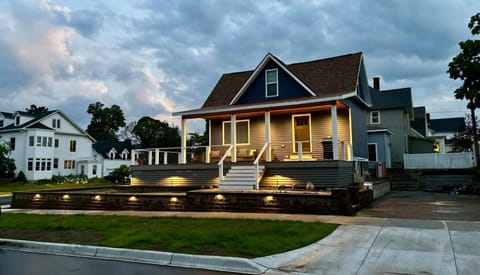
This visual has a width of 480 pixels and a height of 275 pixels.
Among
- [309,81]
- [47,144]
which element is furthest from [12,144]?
[309,81]

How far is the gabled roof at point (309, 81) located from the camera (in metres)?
17.3

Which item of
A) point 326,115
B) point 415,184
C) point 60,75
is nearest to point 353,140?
point 326,115

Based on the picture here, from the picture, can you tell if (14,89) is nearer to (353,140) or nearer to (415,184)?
(353,140)

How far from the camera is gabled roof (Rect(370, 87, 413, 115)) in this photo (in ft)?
101

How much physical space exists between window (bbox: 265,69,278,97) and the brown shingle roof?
0.89m

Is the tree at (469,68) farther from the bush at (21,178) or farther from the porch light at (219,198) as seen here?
the bush at (21,178)

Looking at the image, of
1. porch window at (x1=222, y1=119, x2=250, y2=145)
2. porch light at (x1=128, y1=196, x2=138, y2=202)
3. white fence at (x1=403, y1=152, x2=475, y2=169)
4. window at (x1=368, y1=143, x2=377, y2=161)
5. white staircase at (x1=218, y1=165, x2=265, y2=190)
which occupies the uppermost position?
porch window at (x1=222, y1=119, x2=250, y2=145)

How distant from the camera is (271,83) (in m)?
18.8

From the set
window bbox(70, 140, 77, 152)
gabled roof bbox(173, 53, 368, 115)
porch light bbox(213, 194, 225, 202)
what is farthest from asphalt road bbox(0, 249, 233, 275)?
window bbox(70, 140, 77, 152)

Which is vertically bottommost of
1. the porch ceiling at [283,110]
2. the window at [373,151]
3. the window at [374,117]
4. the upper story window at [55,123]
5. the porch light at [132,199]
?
the porch light at [132,199]

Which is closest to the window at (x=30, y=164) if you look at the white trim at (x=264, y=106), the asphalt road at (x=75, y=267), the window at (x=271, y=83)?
the white trim at (x=264, y=106)

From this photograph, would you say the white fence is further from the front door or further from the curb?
the curb

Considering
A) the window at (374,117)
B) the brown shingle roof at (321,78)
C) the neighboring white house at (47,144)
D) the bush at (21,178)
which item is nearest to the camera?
the brown shingle roof at (321,78)

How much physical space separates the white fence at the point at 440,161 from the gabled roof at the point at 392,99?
539cm
